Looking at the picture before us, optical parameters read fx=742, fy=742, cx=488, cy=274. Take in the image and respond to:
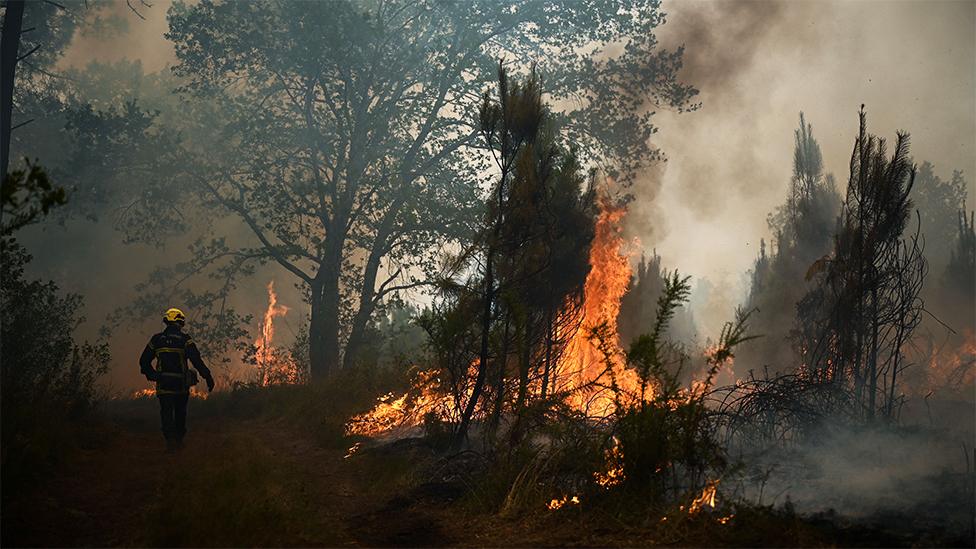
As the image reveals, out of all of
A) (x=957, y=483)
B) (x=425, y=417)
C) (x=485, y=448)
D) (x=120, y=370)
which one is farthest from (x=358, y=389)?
(x=120, y=370)

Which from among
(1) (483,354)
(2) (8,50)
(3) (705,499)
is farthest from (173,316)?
(3) (705,499)

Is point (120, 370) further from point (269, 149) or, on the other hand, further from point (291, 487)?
point (291, 487)

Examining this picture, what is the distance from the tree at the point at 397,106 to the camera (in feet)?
67.5

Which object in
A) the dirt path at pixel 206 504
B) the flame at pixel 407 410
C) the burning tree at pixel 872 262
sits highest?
the burning tree at pixel 872 262

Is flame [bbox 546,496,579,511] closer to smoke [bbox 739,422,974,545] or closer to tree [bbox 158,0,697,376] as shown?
smoke [bbox 739,422,974,545]

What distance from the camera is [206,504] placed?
21.1ft

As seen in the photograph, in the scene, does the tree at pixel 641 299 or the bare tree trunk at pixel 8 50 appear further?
the tree at pixel 641 299

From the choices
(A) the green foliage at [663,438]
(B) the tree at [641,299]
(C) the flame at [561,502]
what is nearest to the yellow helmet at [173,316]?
(C) the flame at [561,502]

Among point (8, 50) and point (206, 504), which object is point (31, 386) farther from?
point (8, 50)

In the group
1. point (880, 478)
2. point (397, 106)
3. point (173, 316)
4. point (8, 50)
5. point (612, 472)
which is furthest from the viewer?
point (397, 106)

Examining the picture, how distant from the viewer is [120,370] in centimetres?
3819

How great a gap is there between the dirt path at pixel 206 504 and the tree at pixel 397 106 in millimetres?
10635

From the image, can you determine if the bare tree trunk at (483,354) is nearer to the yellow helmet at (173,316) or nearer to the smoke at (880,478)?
the smoke at (880,478)

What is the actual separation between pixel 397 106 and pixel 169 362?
40.2 ft
